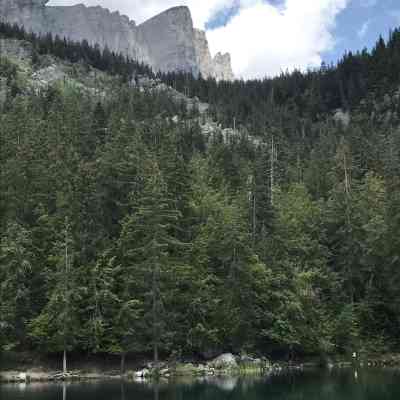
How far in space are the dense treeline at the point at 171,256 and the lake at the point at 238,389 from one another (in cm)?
605

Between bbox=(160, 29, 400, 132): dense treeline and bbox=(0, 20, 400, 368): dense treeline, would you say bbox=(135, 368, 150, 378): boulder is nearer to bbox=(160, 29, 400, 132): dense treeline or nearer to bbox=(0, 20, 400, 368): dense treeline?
bbox=(0, 20, 400, 368): dense treeline

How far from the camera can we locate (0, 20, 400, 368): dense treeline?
145 feet

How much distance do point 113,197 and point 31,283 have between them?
Answer: 35.1 feet

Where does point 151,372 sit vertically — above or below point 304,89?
below

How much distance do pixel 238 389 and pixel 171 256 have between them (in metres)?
16.2

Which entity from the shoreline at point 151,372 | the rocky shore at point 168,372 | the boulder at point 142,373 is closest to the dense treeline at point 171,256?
the rocky shore at point 168,372

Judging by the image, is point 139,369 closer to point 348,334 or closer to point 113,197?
point 113,197

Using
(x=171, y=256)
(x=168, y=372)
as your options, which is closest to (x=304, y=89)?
(x=171, y=256)

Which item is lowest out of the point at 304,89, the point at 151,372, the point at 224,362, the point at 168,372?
the point at 168,372

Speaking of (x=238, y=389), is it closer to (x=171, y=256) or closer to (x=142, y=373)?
Answer: (x=142, y=373)

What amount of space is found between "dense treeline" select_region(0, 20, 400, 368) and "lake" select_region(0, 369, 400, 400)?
6.05 meters

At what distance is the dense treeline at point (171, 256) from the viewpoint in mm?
44125

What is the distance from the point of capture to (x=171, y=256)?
49.5m

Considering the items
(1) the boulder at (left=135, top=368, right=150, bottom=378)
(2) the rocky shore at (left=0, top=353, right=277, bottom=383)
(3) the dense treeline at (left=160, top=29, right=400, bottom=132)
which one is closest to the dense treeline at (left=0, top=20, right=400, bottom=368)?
(2) the rocky shore at (left=0, top=353, right=277, bottom=383)
